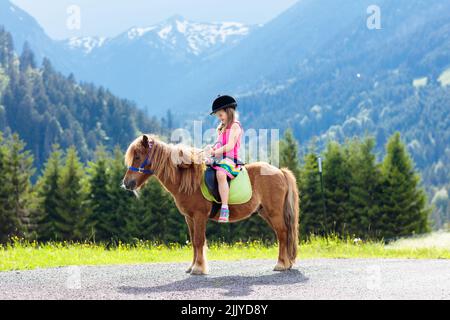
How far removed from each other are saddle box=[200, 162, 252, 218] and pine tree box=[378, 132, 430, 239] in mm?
46345

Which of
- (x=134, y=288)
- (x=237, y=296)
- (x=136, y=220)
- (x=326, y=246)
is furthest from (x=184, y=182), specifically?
(x=136, y=220)

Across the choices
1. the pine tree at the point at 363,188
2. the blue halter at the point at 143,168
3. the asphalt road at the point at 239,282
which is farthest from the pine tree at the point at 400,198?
the blue halter at the point at 143,168

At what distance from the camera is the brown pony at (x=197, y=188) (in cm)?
1123

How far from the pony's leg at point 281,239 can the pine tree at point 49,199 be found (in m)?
53.4

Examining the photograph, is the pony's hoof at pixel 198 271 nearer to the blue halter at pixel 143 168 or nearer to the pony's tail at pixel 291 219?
the pony's tail at pixel 291 219

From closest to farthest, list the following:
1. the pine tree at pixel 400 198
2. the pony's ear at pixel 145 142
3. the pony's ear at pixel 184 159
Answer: the pony's ear at pixel 145 142
the pony's ear at pixel 184 159
the pine tree at pixel 400 198

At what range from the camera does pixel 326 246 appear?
1700 cm

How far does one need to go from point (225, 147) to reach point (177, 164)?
965 millimetres

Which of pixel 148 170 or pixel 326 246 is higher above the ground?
pixel 148 170

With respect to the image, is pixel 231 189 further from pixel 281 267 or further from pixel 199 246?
pixel 281 267

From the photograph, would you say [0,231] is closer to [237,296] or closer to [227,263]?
[227,263]

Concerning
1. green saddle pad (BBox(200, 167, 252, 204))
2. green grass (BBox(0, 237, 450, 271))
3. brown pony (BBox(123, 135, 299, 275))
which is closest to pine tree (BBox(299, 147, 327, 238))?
green grass (BBox(0, 237, 450, 271))

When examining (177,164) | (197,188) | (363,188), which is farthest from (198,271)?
(363,188)
